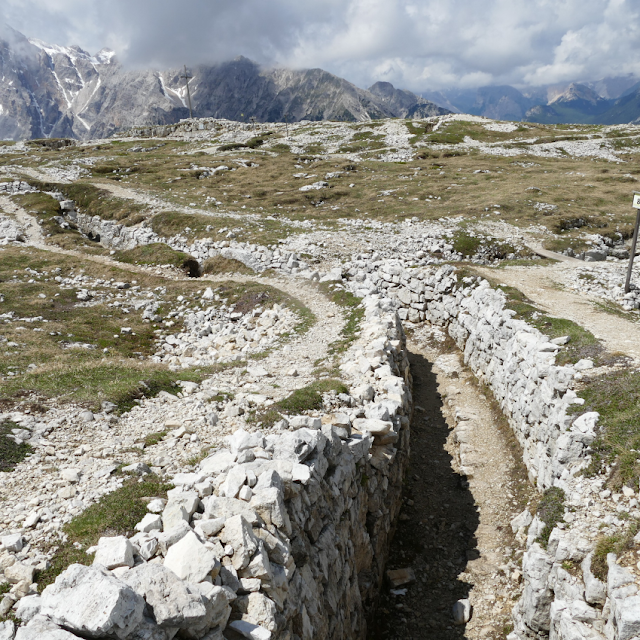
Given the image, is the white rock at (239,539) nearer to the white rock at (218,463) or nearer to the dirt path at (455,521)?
the white rock at (218,463)

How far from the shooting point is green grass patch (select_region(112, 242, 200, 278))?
4356cm

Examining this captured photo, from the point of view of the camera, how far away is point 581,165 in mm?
85750

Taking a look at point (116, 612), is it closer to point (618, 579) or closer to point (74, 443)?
point (74, 443)

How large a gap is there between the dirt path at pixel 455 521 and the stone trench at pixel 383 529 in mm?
73

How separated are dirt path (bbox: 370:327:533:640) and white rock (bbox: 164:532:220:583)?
33.0 feet

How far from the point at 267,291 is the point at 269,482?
23988 millimetres

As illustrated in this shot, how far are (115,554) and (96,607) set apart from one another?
1.60 metres

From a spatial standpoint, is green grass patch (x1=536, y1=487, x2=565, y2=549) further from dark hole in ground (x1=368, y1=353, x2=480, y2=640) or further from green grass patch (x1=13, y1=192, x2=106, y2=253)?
green grass patch (x1=13, y1=192, x2=106, y2=253)

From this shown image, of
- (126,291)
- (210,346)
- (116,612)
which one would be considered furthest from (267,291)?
(116,612)

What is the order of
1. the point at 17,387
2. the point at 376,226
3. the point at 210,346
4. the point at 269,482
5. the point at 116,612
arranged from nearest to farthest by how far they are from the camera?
1. the point at 116,612
2. the point at 269,482
3. the point at 17,387
4. the point at 210,346
5. the point at 376,226

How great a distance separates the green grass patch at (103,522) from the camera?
821 centimetres

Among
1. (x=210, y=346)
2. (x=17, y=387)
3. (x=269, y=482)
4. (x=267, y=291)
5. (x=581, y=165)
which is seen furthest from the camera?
(x=581, y=165)

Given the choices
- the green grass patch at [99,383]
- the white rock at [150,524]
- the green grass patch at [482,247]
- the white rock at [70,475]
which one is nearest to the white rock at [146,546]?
the white rock at [150,524]

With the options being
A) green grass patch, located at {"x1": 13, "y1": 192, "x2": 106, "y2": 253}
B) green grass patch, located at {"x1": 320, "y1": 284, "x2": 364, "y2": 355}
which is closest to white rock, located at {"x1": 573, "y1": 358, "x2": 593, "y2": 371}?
green grass patch, located at {"x1": 320, "y1": 284, "x2": 364, "y2": 355}
